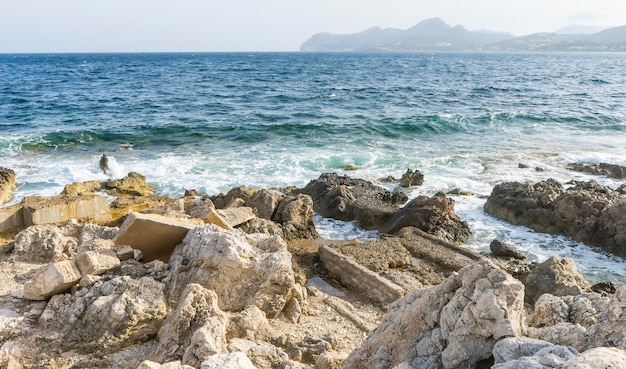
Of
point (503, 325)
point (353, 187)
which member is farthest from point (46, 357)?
point (353, 187)

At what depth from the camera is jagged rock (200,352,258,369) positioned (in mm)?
3500

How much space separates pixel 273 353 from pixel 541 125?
2603 cm

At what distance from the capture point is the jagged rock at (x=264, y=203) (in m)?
10.5

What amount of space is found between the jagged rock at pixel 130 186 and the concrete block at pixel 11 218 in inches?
172

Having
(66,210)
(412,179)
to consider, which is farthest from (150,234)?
(412,179)

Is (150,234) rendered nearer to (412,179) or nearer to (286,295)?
(286,295)

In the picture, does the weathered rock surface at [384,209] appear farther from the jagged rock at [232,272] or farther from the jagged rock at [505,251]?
the jagged rock at [232,272]

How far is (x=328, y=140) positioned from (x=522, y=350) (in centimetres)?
1954

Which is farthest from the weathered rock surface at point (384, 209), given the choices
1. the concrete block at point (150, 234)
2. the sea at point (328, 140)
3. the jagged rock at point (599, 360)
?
the jagged rock at point (599, 360)

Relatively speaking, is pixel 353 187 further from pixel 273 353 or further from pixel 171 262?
pixel 273 353

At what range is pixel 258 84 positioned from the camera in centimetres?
4656

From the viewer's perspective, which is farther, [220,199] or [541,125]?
[541,125]

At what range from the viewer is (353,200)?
40.1 ft

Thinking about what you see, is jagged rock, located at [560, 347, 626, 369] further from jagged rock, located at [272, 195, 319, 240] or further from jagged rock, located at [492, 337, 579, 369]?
jagged rock, located at [272, 195, 319, 240]
